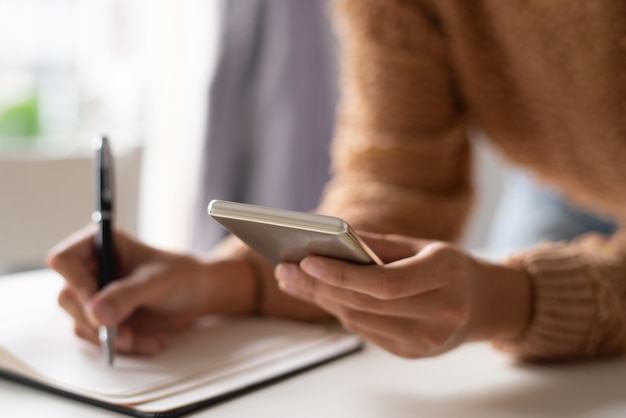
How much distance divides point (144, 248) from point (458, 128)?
1.29 ft

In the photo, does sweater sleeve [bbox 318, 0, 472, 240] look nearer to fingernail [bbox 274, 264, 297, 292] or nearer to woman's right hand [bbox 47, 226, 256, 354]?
woman's right hand [bbox 47, 226, 256, 354]

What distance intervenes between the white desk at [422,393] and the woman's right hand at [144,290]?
9cm

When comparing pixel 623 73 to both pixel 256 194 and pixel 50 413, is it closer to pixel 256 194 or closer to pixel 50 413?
pixel 50 413

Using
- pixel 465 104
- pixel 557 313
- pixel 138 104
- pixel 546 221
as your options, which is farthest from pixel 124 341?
pixel 138 104

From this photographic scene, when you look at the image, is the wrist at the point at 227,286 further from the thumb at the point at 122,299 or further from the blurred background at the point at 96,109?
the blurred background at the point at 96,109

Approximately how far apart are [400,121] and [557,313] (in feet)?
0.98

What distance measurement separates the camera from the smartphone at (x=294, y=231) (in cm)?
42

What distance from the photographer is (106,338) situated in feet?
1.84

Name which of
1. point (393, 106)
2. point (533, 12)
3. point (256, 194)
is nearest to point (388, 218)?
point (393, 106)

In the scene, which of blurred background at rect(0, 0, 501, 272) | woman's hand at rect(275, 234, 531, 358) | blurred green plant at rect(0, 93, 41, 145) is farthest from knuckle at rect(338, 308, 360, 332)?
blurred green plant at rect(0, 93, 41, 145)

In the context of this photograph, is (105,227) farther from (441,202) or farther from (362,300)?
(441,202)

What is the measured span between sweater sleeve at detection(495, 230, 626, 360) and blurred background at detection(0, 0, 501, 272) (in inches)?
24.0

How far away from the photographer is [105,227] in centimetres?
60

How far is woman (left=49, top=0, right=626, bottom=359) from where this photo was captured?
20.6 inches
